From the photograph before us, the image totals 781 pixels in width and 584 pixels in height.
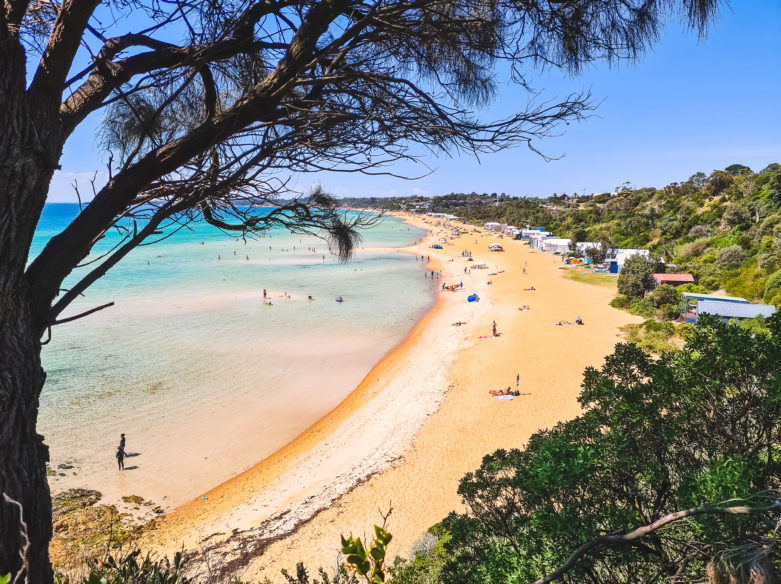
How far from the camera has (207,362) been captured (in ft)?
60.6

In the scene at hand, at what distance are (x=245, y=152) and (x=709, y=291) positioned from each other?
89.1 ft

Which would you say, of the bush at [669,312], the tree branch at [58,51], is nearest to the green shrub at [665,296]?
the bush at [669,312]

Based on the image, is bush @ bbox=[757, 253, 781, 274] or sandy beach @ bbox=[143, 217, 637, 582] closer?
sandy beach @ bbox=[143, 217, 637, 582]

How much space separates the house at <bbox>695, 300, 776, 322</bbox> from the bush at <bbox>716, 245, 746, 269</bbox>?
35.3 feet

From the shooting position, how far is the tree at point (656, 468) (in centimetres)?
245

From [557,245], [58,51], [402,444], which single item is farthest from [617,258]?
[58,51]

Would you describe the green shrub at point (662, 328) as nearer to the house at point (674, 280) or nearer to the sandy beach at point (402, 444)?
the sandy beach at point (402, 444)

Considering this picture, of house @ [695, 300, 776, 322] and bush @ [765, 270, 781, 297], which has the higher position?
bush @ [765, 270, 781, 297]

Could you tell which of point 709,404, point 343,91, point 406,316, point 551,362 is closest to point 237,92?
point 343,91

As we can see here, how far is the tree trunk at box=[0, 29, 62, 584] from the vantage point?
1.38 metres

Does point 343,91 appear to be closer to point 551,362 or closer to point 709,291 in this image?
point 551,362

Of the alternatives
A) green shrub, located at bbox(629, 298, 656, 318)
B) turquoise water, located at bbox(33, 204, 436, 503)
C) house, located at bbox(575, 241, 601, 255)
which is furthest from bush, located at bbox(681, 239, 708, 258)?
turquoise water, located at bbox(33, 204, 436, 503)

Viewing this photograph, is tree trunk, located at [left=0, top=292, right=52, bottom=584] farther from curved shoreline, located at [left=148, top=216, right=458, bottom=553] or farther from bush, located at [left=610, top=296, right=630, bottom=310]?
bush, located at [left=610, top=296, right=630, bottom=310]

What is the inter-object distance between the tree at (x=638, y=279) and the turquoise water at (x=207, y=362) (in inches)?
463
